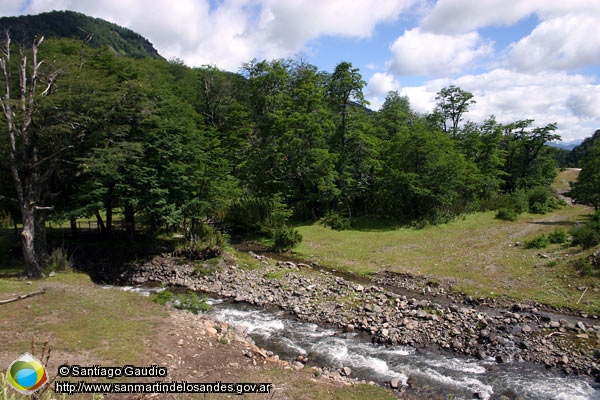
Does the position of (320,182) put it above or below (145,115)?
below

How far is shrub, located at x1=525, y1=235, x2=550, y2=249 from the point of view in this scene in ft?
64.9

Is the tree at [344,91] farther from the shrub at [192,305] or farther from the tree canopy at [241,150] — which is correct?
the shrub at [192,305]

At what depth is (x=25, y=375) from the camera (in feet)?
10.2

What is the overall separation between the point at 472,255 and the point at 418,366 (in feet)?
37.8

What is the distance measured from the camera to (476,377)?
32.7 ft

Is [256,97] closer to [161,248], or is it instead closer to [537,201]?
[161,248]

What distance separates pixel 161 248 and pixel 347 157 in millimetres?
17303

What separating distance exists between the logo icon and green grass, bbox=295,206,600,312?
51.9ft

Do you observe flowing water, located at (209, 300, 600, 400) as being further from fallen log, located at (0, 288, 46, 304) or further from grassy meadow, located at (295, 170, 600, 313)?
fallen log, located at (0, 288, 46, 304)

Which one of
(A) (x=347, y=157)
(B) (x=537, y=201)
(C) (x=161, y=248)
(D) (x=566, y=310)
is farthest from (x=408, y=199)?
(C) (x=161, y=248)

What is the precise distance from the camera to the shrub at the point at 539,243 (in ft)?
64.9

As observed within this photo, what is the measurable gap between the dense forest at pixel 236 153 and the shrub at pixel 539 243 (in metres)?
Result: 7.86

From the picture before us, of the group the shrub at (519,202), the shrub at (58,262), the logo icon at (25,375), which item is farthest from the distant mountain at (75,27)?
the logo icon at (25,375)

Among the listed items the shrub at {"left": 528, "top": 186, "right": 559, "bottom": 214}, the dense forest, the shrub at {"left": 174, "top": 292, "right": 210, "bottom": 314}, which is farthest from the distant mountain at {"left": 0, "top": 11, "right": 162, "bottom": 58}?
the shrub at {"left": 174, "top": 292, "right": 210, "bottom": 314}
